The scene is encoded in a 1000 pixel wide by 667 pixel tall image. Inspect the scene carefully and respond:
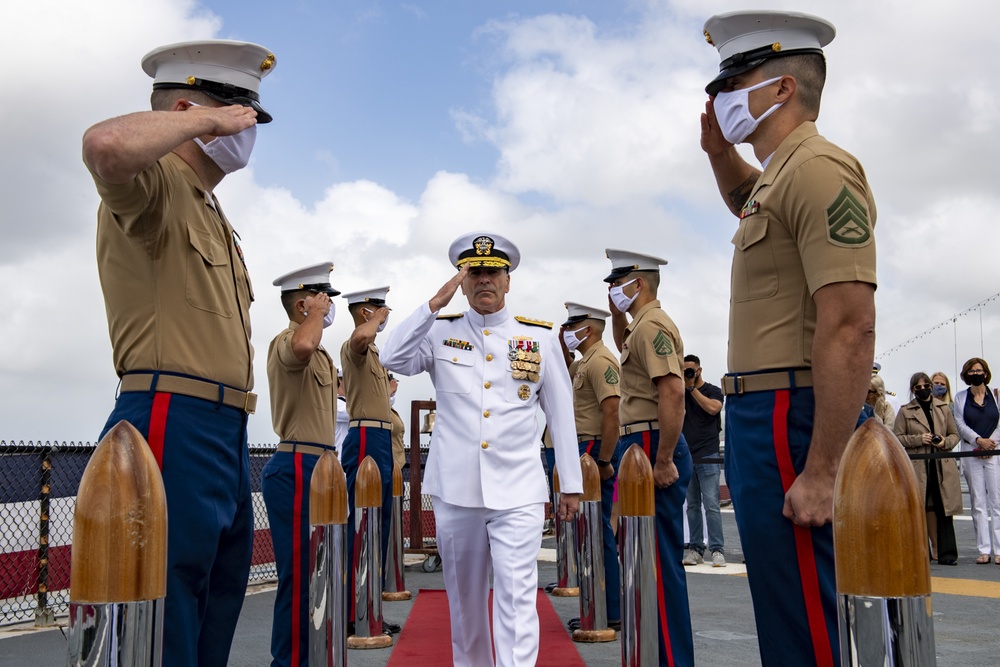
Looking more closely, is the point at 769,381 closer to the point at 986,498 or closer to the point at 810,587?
the point at 810,587

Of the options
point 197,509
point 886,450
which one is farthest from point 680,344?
point 886,450

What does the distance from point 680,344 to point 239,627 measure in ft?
14.1

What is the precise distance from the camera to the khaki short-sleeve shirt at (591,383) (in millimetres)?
8328

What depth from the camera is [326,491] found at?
4.70 m

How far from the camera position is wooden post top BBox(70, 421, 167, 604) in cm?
137

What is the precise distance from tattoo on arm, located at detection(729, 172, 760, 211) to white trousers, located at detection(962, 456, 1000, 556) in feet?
29.1

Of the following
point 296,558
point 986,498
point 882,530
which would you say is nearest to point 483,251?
point 296,558

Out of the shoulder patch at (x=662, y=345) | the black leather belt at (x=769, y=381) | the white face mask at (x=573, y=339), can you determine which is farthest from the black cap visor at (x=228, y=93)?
the white face mask at (x=573, y=339)

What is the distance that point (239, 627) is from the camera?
24.9 feet

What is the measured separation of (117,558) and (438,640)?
5.93 meters

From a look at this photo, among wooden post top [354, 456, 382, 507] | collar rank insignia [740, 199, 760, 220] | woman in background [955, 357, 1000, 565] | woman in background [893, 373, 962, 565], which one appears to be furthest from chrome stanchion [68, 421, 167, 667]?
woman in background [955, 357, 1000, 565]

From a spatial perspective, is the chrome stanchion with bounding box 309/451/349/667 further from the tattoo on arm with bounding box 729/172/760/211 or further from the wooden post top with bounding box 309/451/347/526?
the tattoo on arm with bounding box 729/172/760/211

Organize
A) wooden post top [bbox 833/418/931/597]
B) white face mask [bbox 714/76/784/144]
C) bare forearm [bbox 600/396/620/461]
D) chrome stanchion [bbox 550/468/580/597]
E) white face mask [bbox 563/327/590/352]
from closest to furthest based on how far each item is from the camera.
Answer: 1. wooden post top [bbox 833/418/931/597]
2. white face mask [bbox 714/76/784/144]
3. bare forearm [bbox 600/396/620/461]
4. chrome stanchion [bbox 550/468/580/597]
5. white face mask [bbox 563/327/590/352]

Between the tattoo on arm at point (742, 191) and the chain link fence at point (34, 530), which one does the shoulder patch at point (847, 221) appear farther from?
the chain link fence at point (34, 530)
